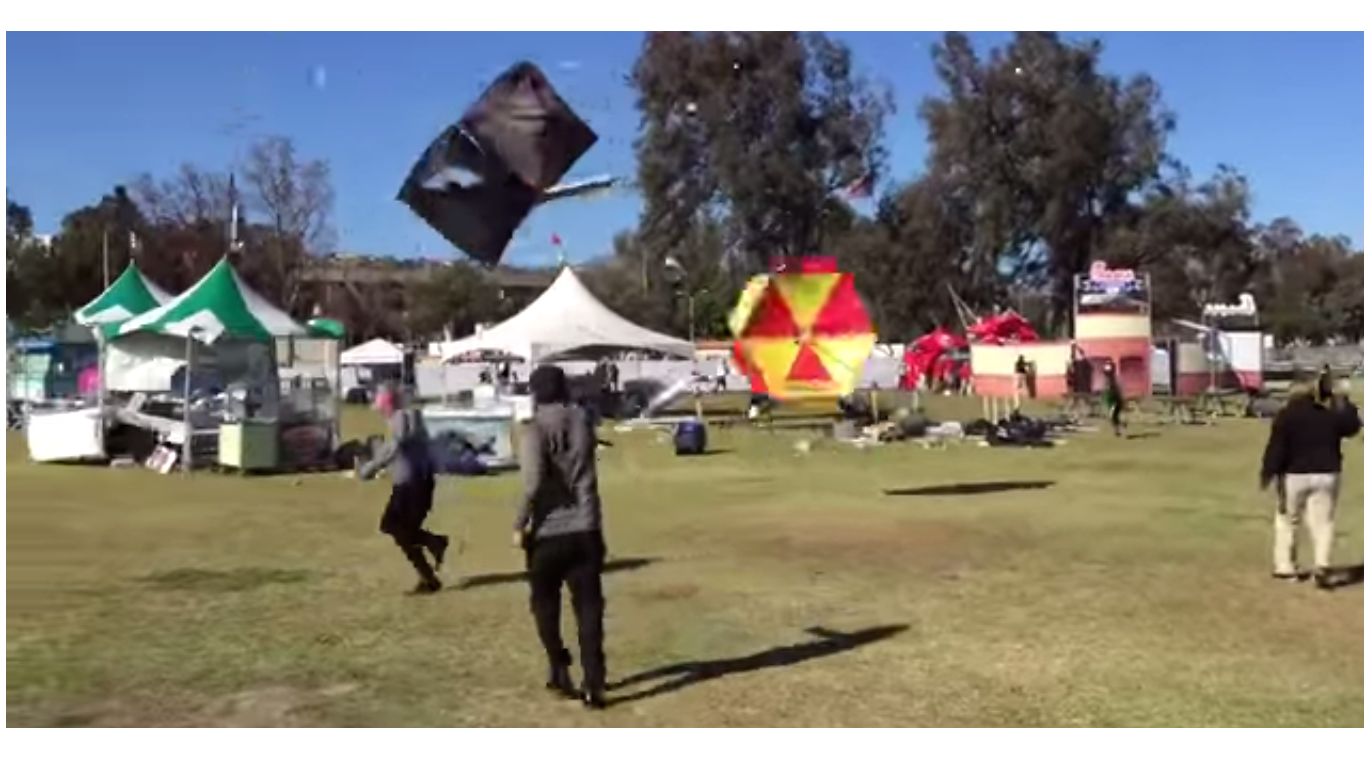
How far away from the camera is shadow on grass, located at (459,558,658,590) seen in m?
9.31

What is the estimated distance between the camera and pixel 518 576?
9578 millimetres

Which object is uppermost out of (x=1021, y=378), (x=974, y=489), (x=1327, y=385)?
(x=1021, y=378)

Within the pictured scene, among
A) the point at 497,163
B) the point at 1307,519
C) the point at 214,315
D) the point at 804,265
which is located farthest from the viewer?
the point at 214,315

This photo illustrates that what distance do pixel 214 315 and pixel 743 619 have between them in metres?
11.9

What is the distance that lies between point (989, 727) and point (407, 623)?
377cm

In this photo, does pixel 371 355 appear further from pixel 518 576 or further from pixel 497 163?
pixel 497 163

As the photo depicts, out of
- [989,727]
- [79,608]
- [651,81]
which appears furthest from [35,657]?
[989,727]

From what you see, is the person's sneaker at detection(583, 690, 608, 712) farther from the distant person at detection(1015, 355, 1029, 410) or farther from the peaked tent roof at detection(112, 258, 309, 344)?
the distant person at detection(1015, 355, 1029, 410)

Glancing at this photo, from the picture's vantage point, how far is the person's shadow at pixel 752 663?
647cm

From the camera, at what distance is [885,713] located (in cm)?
589

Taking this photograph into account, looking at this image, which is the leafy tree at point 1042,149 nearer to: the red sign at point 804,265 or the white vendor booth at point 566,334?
the red sign at point 804,265

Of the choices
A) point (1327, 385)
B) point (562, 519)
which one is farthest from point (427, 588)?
point (1327, 385)

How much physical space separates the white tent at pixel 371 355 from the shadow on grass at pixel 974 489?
598cm

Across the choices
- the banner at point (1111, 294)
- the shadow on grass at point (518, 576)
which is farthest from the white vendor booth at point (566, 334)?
the shadow on grass at point (518, 576)
